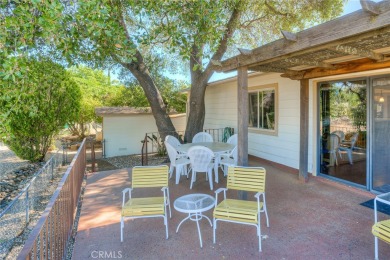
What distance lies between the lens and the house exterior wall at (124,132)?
37.8ft

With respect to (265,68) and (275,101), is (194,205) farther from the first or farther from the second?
(275,101)

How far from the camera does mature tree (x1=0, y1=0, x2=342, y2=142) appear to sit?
3461 mm

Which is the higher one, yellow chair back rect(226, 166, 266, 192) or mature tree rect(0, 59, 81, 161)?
mature tree rect(0, 59, 81, 161)

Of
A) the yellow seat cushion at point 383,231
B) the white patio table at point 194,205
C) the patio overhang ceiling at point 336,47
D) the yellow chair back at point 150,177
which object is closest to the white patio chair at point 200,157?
the yellow chair back at point 150,177

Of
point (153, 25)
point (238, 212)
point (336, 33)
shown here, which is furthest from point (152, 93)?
point (336, 33)

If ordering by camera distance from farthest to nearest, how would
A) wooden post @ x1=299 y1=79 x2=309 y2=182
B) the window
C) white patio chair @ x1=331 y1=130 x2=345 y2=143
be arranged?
the window → wooden post @ x1=299 y1=79 x2=309 y2=182 → white patio chair @ x1=331 y1=130 x2=345 y2=143

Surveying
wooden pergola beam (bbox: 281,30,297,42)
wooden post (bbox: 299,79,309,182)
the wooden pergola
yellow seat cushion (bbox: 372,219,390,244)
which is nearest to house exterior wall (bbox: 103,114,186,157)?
the wooden pergola

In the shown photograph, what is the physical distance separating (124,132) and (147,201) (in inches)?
349

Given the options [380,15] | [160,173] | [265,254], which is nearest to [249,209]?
[265,254]

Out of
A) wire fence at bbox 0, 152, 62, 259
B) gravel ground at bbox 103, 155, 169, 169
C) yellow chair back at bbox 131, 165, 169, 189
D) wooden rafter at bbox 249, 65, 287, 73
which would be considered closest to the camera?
yellow chair back at bbox 131, 165, 169, 189

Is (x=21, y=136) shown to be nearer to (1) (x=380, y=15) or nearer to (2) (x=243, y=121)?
(2) (x=243, y=121)

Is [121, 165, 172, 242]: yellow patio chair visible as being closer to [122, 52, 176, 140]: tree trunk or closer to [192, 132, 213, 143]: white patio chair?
[192, 132, 213, 143]: white patio chair

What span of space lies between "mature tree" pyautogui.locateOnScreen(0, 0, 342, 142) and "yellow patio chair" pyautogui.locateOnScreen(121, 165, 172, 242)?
208cm

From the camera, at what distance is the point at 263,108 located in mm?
7539
